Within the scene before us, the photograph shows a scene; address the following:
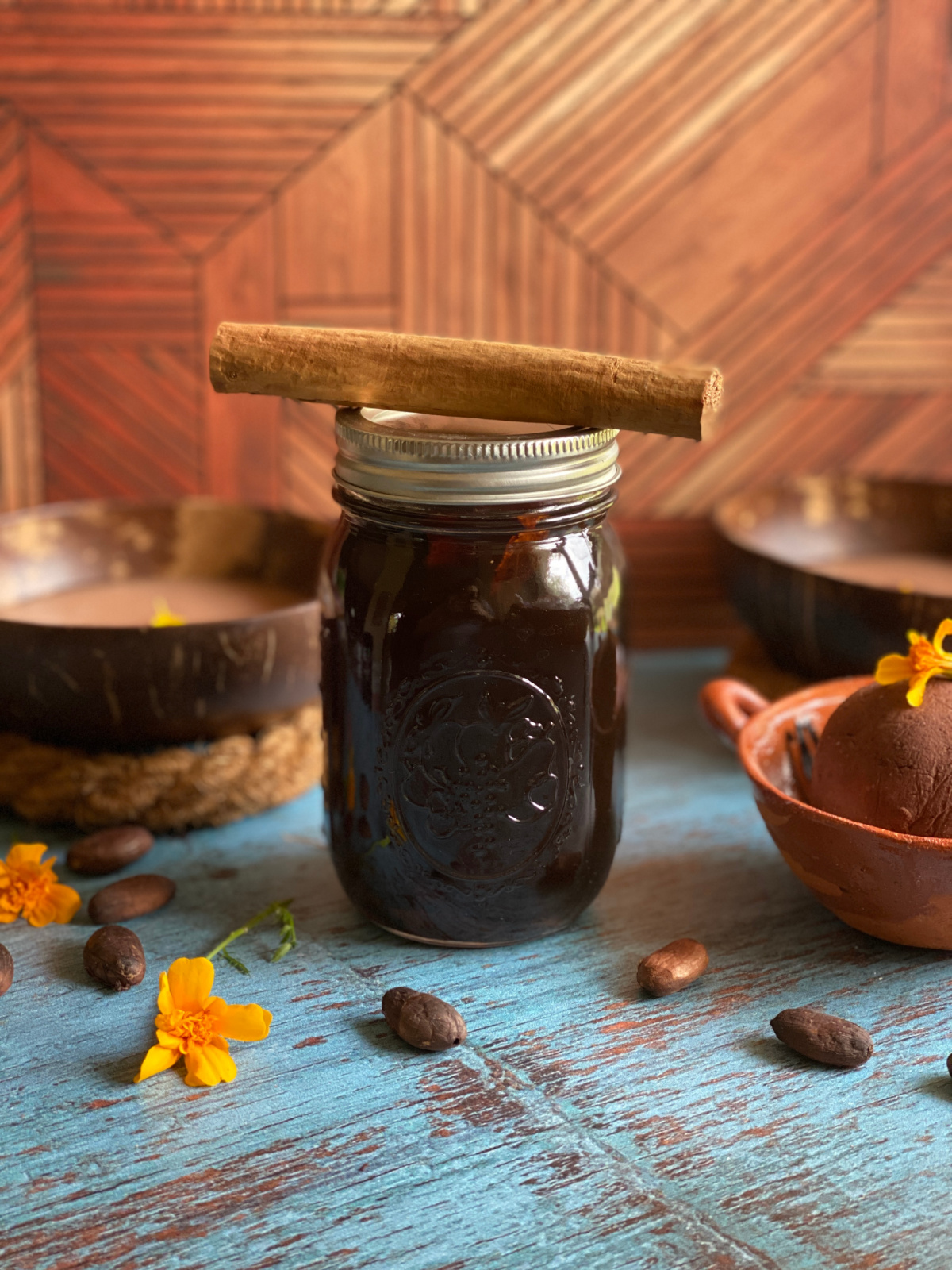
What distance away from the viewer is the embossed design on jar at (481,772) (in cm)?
79

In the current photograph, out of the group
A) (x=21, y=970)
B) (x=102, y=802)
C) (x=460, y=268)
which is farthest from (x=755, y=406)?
(x=21, y=970)

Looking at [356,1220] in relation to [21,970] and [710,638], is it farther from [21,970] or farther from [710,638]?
[710,638]

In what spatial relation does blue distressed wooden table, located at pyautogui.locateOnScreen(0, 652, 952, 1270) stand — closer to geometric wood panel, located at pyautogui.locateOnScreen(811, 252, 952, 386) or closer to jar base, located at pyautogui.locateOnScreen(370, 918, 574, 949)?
jar base, located at pyautogui.locateOnScreen(370, 918, 574, 949)

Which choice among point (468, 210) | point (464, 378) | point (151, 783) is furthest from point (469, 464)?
point (468, 210)

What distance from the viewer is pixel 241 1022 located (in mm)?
761

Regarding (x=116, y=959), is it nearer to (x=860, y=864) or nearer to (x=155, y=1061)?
(x=155, y=1061)

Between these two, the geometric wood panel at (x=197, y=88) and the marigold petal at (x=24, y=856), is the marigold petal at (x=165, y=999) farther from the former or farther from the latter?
the geometric wood panel at (x=197, y=88)

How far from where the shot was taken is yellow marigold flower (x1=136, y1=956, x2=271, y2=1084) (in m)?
0.73

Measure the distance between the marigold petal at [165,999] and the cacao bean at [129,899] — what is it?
0.12 meters

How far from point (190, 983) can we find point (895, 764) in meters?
0.45

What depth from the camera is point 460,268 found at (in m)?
1.35

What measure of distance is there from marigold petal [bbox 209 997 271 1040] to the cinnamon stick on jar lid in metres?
0.38

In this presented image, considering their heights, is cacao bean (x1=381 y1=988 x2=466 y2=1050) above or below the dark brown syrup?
below

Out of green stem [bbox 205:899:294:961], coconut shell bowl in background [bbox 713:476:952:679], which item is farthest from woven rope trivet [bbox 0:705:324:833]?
coconut shell bowl in background [bbox 713:476:952:679]
